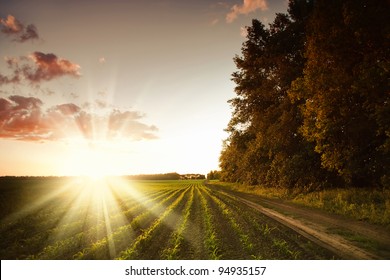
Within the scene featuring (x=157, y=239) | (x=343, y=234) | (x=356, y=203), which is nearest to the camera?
(x=343, y=234)

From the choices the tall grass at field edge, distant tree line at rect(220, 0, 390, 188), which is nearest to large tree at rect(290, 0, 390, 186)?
distant tree line at rect(220, 0, 390, 188)

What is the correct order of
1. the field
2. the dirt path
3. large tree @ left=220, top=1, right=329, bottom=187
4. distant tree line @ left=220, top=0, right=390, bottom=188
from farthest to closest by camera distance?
large tree @ left=220, top=1, right=329, bottom=187, distant tree line @ left=220, top=0, right=390, bottom=188, the field, the dirt path

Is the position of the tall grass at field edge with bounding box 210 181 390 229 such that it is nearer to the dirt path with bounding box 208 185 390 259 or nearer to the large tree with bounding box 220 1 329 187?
the dirt path with bounding box 208 185 390 259

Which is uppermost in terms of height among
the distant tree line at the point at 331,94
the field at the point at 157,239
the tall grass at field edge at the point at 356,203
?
the distant tree line at the point at 331,94

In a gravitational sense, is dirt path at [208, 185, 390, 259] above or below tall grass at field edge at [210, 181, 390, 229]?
below

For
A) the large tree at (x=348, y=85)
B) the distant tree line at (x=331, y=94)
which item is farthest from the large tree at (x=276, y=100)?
the large tree at (x=348, y=85)

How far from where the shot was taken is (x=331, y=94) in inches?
585

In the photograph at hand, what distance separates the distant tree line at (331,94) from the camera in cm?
1320

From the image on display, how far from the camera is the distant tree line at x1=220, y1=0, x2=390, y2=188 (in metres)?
13.2

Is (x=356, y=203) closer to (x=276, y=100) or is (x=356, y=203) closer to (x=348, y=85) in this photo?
(x=348, y=85)

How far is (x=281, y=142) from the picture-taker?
22.6 meters

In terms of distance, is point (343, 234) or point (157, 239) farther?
point (157, 239)

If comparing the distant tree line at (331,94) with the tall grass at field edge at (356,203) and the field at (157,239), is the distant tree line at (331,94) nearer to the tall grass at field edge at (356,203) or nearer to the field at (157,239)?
the tall grass at field edge at (356,203)

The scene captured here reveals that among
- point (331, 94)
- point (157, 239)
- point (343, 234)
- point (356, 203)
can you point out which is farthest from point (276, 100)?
point (157, 239)
